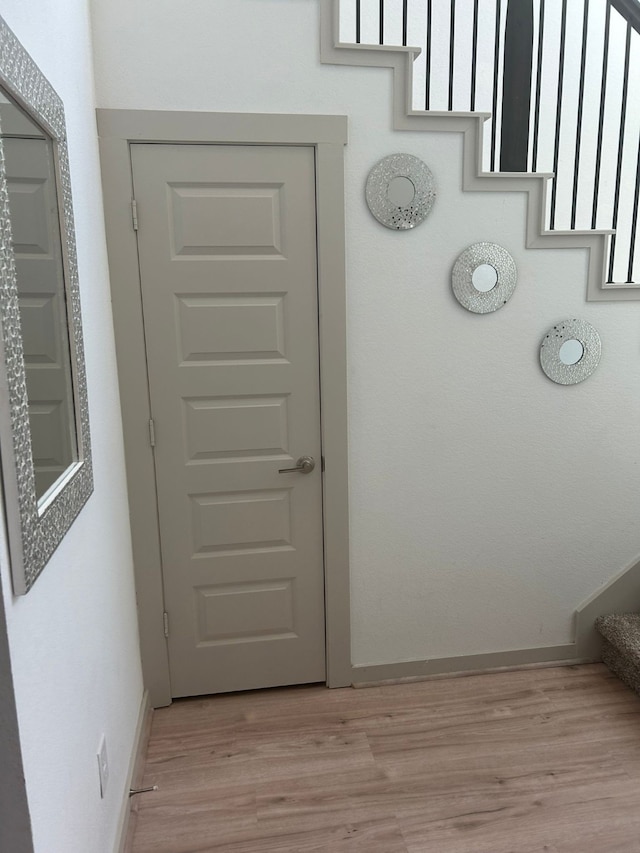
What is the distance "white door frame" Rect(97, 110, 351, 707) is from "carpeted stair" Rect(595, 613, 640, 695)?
3.74 feet

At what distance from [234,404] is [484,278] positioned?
110cm

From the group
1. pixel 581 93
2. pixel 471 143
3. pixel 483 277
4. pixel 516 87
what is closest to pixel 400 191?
pixel 471 143

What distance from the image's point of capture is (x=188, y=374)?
7.46 ft

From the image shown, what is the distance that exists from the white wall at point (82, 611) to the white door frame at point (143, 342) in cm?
8

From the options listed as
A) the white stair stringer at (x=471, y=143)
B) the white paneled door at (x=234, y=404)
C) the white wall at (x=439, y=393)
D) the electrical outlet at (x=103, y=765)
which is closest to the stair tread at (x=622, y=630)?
the white wall at (x=439, y=393)

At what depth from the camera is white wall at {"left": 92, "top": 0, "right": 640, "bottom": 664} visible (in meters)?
2.09

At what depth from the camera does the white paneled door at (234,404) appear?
2180 mm

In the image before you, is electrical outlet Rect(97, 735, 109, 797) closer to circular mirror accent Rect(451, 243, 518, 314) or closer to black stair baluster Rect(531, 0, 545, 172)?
circular mirror accent Rect(451, 243, 518, 314)

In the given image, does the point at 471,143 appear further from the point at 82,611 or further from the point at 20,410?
the point at 82,611

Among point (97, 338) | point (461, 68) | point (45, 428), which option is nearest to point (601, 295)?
point (461, 68)

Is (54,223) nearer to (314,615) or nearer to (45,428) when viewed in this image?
(45,428)

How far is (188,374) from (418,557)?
1.22 meters

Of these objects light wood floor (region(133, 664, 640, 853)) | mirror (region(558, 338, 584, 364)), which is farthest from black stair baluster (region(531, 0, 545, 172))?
light wood floor (region(133, 664, 640, 853))

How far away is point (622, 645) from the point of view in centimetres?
251
